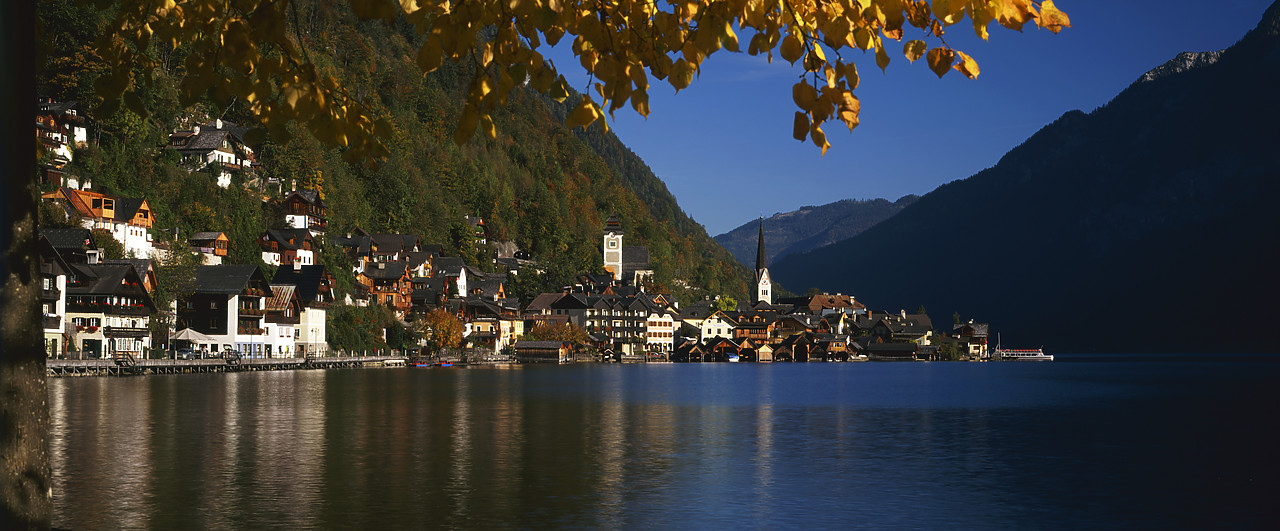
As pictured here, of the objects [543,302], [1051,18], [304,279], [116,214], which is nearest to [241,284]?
[304,279]

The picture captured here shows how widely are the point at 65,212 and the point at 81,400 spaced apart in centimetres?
4268

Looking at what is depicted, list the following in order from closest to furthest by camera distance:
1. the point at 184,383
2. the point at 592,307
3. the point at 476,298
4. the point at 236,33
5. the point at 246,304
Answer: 1. the point at 236,33
2. the point at 184,383
3. the point at 246,304
4. the point at 476,298
5. the point at 592,307

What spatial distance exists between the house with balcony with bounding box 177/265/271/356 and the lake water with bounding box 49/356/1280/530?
111 feet

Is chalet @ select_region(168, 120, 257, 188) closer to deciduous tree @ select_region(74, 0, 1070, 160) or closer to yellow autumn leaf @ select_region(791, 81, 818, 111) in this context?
deciduous tree @ select_region(74, 0, 1070, 160)

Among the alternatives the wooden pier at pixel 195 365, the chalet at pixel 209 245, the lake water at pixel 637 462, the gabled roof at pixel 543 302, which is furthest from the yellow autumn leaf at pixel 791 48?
the gabled roof at pixel 543 302

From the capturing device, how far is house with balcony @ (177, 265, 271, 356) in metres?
109

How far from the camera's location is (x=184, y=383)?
83.1 metres

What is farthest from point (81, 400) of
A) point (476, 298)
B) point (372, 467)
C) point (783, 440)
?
point (476, 298)

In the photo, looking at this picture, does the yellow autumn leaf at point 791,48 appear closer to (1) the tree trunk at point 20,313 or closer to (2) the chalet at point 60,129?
(1) the tree trunk at point 20,313

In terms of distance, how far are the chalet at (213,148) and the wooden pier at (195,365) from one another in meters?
24.3

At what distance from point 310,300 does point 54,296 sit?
118ft

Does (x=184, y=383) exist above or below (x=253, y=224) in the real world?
below

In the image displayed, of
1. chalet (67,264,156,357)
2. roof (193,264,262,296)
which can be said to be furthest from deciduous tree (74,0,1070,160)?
roof (193,264,262,296)

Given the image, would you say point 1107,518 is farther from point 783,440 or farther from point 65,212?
point 65,212
